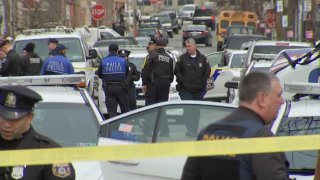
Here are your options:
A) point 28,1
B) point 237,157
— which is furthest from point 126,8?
point 237,157

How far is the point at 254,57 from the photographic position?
765 inches

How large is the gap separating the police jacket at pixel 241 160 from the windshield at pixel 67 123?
13.6ft

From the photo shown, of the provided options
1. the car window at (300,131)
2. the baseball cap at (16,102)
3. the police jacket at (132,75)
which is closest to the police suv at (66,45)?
the police jacket at (132,75)

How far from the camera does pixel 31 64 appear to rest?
1653cm

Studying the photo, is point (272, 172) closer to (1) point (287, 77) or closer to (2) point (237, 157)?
(2) point (237, 157)

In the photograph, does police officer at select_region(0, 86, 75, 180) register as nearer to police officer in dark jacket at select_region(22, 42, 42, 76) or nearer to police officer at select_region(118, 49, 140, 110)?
police officer at select_region(118, 49, 140, 110)

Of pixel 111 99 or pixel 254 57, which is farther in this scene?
pixel 254 57

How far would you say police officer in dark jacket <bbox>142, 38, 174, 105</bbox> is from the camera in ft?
48.4

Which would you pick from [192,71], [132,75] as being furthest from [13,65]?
[192,71]

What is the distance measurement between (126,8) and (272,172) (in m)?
85.2

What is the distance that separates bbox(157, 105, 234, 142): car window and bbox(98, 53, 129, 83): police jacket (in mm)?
7119

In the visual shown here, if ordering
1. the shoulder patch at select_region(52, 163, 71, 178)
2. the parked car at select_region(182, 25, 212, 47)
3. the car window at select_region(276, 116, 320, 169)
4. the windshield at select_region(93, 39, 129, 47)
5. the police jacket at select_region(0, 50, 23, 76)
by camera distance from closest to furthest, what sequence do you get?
the shoulder patch at select_region(52, 163, 71, 178) → the car window at select_region(276, 116, 320, 169) → the police jacket at select_region(0, 50, 23, 76) → the windshield at select_region(93, 39, 129, 47) → the parked car at select_region(182, 25, 212, 47)

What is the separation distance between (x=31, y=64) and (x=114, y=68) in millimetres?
2422

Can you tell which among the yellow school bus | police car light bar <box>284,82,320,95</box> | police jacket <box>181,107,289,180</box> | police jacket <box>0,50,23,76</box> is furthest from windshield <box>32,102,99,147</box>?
the yellow school bus
